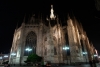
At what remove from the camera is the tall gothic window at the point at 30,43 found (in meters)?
40.2

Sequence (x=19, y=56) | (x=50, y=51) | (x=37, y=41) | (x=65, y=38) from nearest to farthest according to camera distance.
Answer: (x=50, y=51) → (x=19, y=56) → (x=37, y=41) → (x=65, y=38)

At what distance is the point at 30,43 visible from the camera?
42.0 metres

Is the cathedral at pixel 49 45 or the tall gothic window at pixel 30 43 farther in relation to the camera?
the tall gothic window at pixel 30 43

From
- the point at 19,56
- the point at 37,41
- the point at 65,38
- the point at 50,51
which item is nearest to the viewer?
the point at 50,51

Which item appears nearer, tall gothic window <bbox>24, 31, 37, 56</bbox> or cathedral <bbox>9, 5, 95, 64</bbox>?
cathedral <bbox>9, 5, 95, 64</bbox>

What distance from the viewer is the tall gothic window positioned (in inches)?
1581

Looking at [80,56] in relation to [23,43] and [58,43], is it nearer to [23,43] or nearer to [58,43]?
[58,43]

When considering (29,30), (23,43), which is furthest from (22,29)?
(23,43)

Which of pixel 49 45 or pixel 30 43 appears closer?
pixel 49 45

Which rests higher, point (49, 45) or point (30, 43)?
point (30, 43)

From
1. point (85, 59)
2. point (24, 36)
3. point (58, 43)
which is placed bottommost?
point (85, 59)

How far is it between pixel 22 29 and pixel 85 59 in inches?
1186

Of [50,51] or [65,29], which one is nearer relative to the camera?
[50,51]

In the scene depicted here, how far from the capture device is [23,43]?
4106 cm
